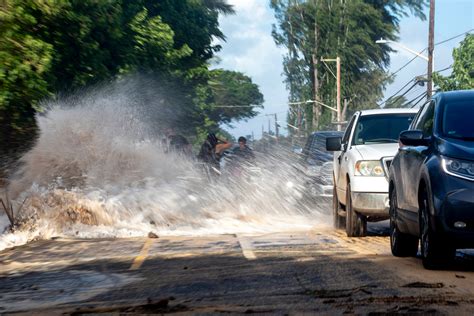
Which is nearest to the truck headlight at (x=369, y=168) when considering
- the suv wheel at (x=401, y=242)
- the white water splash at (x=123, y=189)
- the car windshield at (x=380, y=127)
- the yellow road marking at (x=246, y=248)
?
the car windshield at (x=380, y=127)

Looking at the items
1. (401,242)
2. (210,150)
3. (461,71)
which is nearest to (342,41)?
(461,71)

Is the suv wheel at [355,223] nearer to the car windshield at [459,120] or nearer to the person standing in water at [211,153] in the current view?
the car windshield at [459,120]

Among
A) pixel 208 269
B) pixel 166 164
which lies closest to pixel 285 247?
pixel 208 269

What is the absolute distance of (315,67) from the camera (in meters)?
73.7

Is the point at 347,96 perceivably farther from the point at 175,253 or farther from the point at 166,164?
the point at 175,253

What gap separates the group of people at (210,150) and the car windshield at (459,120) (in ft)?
42.6

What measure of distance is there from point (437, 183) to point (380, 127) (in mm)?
6616

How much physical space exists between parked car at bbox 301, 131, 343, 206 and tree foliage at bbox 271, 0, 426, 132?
1842 inches

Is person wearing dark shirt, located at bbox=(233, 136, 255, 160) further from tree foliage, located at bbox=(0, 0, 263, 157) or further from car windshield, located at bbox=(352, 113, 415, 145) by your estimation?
car windshield, located at bbox=(352, 113, 415, 145)

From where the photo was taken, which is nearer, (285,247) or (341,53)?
(285,247)

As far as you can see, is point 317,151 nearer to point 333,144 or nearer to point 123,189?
point 123,189

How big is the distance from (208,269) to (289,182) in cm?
1144

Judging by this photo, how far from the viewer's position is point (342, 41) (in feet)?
230

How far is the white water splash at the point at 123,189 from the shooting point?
17484 mm
